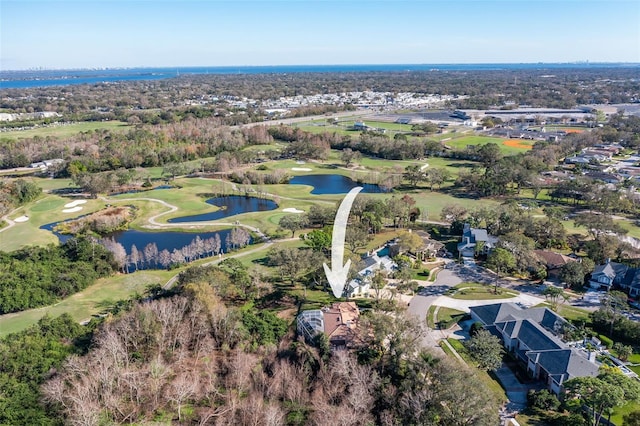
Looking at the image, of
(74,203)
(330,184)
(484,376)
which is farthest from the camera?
(330,184)

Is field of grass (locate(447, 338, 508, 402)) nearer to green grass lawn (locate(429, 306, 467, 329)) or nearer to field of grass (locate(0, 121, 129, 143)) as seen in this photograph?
green grass lawn (locate(429, 306, 467, 329))

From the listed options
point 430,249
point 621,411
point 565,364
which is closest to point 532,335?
point 565,364

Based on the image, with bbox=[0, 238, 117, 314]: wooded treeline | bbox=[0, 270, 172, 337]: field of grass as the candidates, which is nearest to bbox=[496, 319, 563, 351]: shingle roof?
bbox=[0, 270, 172, 337]: field of grass

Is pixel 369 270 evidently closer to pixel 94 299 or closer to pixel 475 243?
pixel 475 243

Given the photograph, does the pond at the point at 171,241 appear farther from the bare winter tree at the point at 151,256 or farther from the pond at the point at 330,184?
the pond at the point at 330,184

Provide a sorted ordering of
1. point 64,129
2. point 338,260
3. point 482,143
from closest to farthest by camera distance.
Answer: point 338,260
point 482,143
point 64,129

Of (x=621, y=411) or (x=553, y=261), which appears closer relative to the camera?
(x=621, y=411)

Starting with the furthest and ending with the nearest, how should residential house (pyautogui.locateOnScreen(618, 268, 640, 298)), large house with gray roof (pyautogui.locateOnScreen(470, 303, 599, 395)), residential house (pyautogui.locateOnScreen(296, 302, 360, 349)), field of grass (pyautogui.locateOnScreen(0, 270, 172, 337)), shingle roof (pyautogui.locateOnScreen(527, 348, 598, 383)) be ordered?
residential house (pyautogui.locateOnScreen(618, 268, 640, 298))
field of grass (pyautogui.locateOnScreen(0, 270, 172, 337))
residential house (pyautogui.locateOnScreen(296, 302, 360, 349))
large house with gray roof (pyautogui.locateOnScreen(470, 303, 599, 395))
shingle roof (pyautogui.locateOnScreen(527, 348, 598, 383))

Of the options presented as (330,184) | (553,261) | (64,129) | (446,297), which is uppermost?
(64,129)
